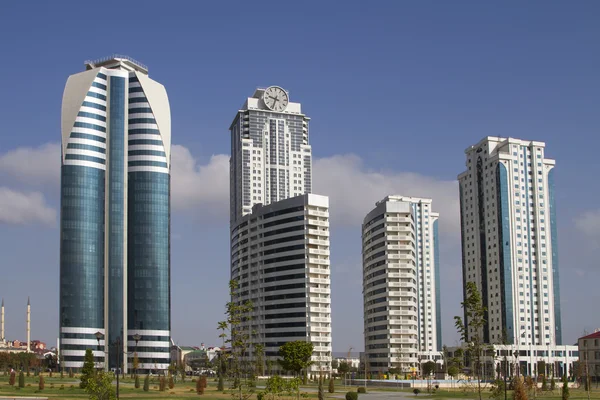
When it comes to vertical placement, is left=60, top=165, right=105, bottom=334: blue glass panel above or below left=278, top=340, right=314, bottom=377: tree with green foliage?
above

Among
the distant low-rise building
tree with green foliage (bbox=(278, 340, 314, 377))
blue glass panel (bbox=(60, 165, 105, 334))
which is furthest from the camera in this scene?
blue glass panel (bbox=(60, 165, 105, 334))

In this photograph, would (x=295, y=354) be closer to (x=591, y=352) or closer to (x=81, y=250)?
(x=591, y=352)

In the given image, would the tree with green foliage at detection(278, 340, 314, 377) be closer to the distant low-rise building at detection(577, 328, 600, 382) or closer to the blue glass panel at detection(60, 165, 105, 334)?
the distant low-rise building at detection(577, 328, 600, 382)

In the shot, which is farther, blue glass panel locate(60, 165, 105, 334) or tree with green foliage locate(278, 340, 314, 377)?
blue glass panel locate(60, 165, 105, 334)

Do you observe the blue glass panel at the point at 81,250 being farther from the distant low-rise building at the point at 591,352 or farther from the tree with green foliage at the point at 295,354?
the distant low-rise building at the point at 591,352

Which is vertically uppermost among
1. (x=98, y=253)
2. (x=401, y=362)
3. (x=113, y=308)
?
(x=98, y=253)

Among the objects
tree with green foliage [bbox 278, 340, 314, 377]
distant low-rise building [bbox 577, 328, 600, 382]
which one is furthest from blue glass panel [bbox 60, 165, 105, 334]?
distant low-rise building [bbox 577, 328, 600, 382]

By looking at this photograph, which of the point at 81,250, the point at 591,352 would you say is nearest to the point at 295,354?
the point at 591,352

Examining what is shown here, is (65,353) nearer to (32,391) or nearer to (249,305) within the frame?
(32,391)

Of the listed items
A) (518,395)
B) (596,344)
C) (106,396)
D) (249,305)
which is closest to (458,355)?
(518,395)

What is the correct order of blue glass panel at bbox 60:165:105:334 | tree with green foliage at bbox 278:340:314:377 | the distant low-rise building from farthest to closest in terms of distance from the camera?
blue glass panel at bbox 60:165:105:334, the distant low-rise building, tree with green foliage at bbox 278:340:314:377

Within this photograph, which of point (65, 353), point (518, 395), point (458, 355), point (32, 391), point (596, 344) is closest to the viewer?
point (518, 395)

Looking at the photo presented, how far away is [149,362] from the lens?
195875 millimetres

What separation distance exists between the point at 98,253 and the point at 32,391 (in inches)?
4231
